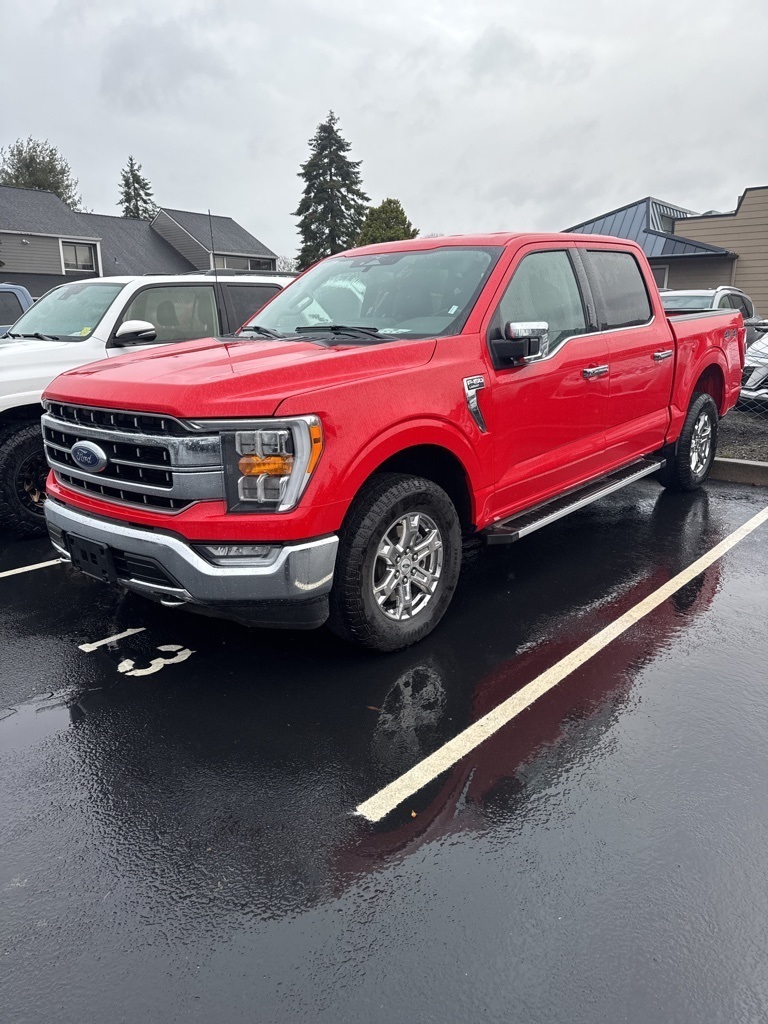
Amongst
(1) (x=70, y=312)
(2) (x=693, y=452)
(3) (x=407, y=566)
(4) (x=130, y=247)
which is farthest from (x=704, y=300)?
(4) (x=130, y=247)

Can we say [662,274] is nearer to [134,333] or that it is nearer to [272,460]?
[134,333]

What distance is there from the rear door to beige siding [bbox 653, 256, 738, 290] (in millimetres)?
20433

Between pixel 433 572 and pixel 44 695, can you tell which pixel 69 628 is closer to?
pixel 44 695

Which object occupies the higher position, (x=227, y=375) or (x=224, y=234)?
(x=224, y=234)

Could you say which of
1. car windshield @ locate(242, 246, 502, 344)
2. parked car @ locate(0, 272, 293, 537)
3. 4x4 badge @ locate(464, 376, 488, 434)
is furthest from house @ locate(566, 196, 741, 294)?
4x4 badge @ locate(464, 376, 488, 434)

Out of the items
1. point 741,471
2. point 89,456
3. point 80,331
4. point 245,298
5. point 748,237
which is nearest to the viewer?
point 89,456

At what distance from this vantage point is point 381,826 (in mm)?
2758

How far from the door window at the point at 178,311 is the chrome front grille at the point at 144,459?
290 centimetres

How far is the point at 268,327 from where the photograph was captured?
195 inches

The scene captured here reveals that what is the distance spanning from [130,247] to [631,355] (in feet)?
151

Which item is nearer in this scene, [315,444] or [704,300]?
[315,444]

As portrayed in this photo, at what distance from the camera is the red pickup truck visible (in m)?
3.38

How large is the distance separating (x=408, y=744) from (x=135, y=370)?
219 centimetres

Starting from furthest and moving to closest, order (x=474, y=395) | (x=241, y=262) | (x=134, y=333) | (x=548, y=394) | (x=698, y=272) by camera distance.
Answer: (x=241, y=262) → (x=698, y=272) → (x=134, y=333) → (x=548, y=394) → (x=474, y=395)
